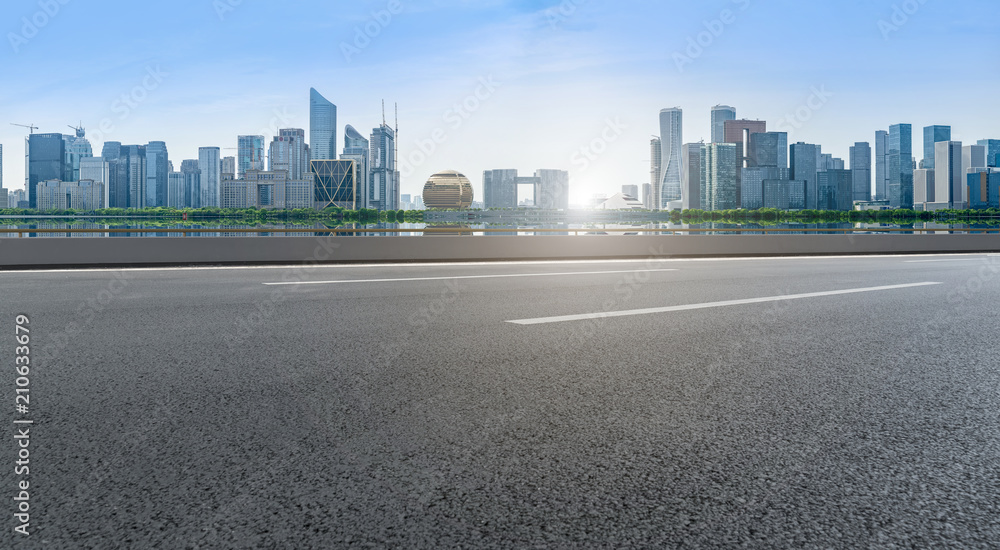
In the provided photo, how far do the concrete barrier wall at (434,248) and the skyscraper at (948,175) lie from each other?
18863cm

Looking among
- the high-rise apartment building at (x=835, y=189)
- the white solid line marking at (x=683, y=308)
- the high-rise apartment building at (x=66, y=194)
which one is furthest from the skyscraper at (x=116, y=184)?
the high-rise apartment building at (x=835, y=189)

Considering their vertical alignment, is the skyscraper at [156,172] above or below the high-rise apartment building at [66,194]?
above

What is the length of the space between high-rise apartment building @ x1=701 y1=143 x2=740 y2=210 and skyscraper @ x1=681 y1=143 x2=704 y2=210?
1461mm

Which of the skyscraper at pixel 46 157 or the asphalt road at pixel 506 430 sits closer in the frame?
the asphalt road at pixel 506 430

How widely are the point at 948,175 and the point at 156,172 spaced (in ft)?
686

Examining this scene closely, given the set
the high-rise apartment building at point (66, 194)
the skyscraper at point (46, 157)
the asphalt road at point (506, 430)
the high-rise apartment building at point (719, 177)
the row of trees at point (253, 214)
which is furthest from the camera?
the high-rise apartment building at point (719, 177)

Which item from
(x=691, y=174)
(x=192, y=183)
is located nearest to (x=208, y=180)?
(x=192, y=183)

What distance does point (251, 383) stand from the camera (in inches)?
171

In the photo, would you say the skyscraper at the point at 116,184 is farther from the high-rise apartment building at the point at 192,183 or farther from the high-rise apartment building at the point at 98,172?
the high-rise apartment building at the point at 192,183

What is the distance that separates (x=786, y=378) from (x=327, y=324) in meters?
4.32

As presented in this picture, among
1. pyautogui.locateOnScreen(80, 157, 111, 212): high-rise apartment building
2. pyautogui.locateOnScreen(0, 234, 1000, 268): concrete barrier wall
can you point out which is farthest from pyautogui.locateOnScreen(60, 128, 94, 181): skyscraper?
pyautogui.locateOnScreen(0, 234, 1000, 268): concrete barrier wall

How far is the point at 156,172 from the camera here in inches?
5989

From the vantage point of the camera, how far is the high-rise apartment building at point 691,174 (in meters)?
159

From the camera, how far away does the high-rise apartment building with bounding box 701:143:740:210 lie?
157 meters
